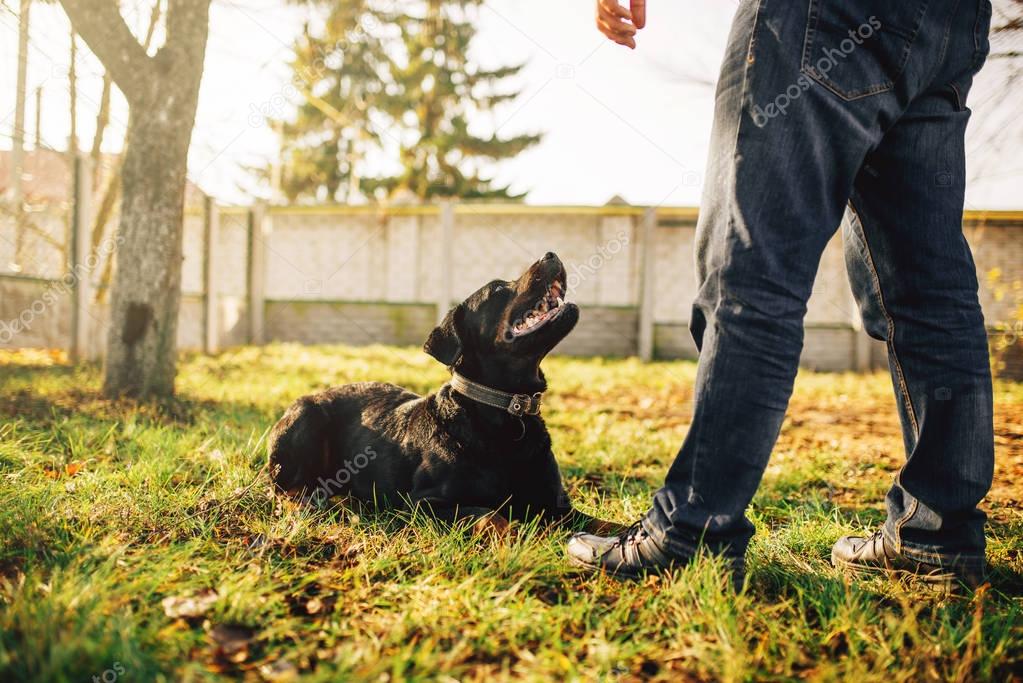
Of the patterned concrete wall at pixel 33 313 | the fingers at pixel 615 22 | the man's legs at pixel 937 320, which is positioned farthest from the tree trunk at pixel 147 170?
the man's legs at pixel 937 320

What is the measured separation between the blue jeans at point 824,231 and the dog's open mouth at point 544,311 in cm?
78

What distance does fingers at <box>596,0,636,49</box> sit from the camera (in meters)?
1.92

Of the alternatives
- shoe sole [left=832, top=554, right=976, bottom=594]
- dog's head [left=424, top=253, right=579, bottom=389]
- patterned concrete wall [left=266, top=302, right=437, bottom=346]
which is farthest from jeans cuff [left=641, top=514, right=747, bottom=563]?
patterned concrete wall [left=266, top=302, right=437, bottom=346]

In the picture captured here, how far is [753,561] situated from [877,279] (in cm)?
86

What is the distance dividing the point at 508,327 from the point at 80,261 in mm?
5746

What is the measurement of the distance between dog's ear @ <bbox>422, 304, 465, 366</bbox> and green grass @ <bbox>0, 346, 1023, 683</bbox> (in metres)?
0.62

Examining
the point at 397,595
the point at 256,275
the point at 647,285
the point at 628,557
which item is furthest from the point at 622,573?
the point at 256,275

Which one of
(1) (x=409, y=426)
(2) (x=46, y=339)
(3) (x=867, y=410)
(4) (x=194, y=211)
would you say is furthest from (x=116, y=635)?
(4) (x=194, y=211)

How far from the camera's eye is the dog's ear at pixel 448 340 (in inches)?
100

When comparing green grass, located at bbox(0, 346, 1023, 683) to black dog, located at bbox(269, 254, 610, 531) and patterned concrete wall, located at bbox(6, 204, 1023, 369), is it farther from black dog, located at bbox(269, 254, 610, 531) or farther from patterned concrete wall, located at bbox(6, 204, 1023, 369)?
patterned concrete wall, located at bbox(6, 204, 1023, 369)

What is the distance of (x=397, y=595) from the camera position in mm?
1640

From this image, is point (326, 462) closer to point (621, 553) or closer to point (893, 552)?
point (621, 553)

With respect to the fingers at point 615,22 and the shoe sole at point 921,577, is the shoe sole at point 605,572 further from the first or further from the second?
the fingers at point 615,22

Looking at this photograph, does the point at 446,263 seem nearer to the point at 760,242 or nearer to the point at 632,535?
the point at 632,535
